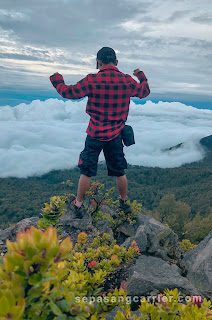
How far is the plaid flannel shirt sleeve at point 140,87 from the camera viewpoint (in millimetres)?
5871

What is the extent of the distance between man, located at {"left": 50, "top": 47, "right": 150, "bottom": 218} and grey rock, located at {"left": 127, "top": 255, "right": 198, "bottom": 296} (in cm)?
234

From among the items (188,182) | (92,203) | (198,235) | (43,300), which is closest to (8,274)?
(43,300)

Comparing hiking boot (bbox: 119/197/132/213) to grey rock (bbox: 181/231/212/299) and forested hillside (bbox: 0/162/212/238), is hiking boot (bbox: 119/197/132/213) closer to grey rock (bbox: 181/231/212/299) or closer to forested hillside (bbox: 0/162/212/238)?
grey rock (bbox: 181/231/212/299)

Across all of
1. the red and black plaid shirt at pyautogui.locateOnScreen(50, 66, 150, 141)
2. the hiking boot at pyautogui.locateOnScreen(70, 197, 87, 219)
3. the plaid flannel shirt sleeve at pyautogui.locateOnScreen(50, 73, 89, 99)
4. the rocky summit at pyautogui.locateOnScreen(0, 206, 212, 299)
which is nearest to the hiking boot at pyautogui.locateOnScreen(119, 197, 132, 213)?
the rocky summit at pyautogui.locateOnScreen(0, 206, 212, 299)

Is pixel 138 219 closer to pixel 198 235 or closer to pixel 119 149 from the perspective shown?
pixel 119 149

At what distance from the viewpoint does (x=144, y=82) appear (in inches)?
244

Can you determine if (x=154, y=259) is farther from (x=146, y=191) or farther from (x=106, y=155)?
(x=146, y=191)

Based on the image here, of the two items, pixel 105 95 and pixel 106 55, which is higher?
pixel 106 55

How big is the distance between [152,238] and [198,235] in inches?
1052

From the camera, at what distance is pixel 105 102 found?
561 centimetres

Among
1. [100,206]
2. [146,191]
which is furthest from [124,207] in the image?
[146,191]

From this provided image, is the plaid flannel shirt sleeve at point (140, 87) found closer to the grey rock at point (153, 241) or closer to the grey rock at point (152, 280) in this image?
the grey rock at point (153, 241)

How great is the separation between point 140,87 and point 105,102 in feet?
3.26

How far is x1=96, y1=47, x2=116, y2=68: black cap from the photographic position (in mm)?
5586
